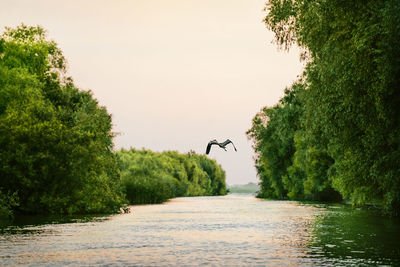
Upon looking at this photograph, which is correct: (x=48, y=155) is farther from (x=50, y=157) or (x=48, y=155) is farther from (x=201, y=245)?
(x=201, y=245)

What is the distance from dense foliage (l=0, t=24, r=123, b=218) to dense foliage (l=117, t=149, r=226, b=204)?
85.8 ft

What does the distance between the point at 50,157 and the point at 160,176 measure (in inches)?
2123

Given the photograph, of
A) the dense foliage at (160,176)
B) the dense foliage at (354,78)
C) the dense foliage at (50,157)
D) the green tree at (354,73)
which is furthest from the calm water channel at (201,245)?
the dense foliage at (160,176)

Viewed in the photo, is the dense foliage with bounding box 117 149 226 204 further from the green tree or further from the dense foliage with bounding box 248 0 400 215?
the green tree

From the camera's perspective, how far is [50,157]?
43500mm

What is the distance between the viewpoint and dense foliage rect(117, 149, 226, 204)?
80.0m

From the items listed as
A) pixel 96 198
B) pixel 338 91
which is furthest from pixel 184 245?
pixel 96 198

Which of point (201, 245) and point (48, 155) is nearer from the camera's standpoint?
point (201, 245)

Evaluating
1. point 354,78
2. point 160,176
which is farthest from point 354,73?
point 160,176

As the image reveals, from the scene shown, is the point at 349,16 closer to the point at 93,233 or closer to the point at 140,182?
the point at 93,233

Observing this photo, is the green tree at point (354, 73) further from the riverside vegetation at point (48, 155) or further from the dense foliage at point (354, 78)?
the riverside vegetation at point (48, 155)

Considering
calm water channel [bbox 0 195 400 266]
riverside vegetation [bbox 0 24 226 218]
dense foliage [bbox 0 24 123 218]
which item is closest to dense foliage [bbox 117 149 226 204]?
riverside vegetation [bbox 0 24 226 218]

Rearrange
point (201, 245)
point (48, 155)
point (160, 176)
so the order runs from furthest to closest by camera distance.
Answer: point (160, 176) < point (48, 155) < point (201, 245)

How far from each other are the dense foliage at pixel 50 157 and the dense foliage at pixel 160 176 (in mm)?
26161
